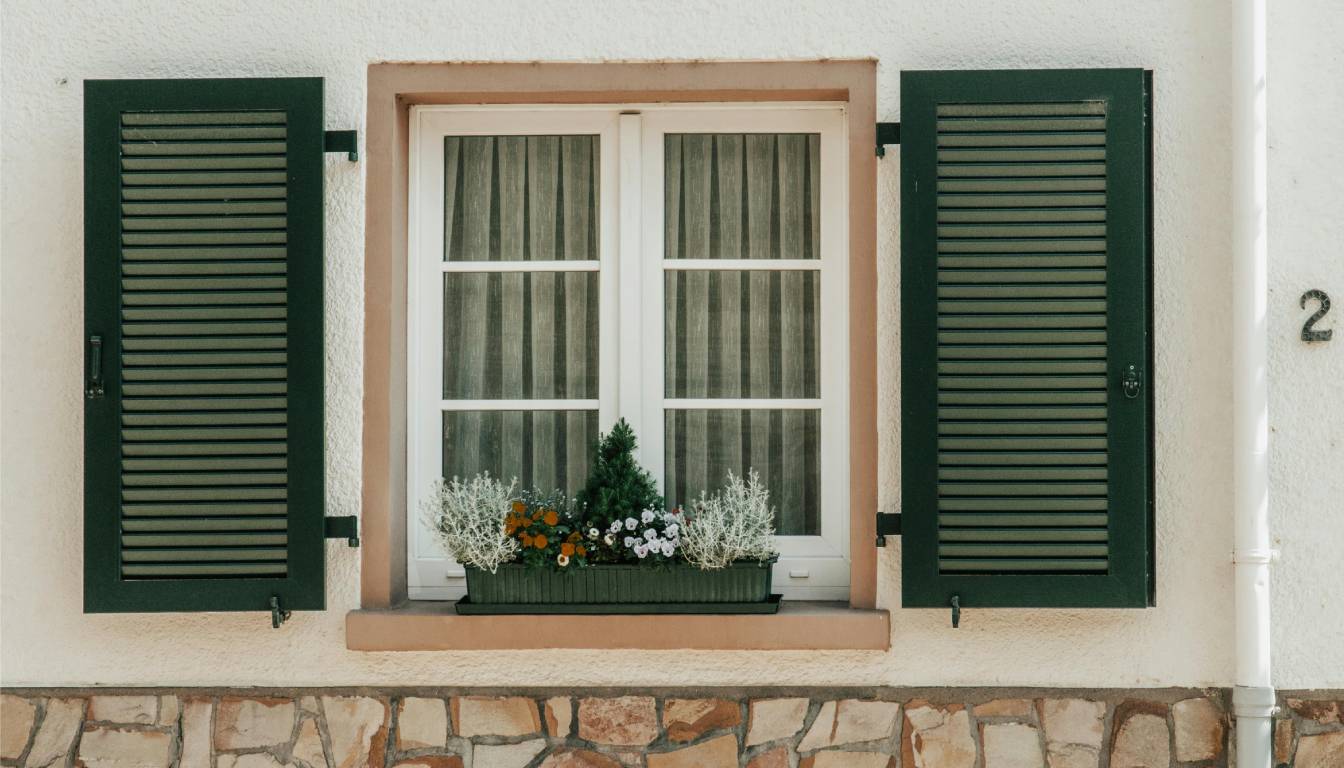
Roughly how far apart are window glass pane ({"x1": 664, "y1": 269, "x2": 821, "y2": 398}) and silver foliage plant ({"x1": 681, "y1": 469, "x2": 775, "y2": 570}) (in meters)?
0.35

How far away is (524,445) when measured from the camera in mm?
4328

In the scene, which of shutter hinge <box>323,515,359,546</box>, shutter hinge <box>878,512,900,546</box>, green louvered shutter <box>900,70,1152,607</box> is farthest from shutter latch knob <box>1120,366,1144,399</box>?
shutter hinge <box>323,515,359,546</box>

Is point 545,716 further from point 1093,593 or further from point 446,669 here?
point 1093,593

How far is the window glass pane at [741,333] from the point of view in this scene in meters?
4.31

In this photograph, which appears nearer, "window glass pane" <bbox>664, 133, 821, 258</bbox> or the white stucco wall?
the white stucco wall

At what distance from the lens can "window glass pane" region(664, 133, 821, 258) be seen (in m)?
4.33

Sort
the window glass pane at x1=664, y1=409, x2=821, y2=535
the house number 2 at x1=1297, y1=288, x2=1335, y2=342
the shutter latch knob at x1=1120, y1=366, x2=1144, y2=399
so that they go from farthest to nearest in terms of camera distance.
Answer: the window glass pane at x1=664, y1=409, x2=821, y2=535, the house number 2 at x1=1297, y1=288, x2=1335, y2=342, the shutter latch knob at x1=1120, y1=366, x2=1144, y2=399

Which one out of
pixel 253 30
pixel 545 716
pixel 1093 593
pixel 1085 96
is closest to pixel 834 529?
pixel 1093 593

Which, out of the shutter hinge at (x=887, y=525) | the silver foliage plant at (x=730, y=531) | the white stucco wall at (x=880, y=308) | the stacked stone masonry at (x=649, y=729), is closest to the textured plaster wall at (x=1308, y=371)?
the white stucco wall at (x=880, y=308)

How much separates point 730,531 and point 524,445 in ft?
2.64

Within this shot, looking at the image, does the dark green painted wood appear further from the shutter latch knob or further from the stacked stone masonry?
the shutter latch knob

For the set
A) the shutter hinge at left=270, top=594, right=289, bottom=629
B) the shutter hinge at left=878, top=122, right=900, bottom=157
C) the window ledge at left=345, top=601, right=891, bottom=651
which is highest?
the shutter hinge at left=878, top=122, right=900, bottom=157

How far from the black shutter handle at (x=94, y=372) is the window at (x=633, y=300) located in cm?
94

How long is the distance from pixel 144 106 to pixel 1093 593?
10.7ft
